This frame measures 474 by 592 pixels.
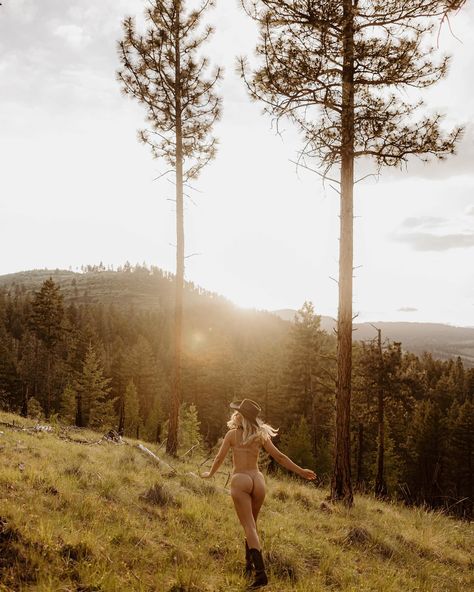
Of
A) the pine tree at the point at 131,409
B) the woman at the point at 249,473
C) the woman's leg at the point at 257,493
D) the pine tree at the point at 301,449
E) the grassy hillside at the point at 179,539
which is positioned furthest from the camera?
the pine tree at the point at 131,409

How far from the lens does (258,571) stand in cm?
452

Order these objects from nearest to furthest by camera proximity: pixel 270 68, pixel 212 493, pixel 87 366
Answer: pixel 212 493 < pixel 270 68 < pixel 87 366

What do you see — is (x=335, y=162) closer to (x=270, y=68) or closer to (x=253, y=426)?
(x=270, y=68)

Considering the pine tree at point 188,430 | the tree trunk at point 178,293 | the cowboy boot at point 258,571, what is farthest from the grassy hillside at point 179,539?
the pine tree at point 188,430

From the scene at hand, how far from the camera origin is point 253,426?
5.29 meters

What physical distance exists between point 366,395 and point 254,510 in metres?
20.7

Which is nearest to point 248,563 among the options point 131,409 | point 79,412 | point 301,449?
point 301,449

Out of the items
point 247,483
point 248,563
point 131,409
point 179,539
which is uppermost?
point 247,483

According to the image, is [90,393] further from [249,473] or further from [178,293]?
[249,473]

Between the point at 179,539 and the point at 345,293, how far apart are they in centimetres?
582

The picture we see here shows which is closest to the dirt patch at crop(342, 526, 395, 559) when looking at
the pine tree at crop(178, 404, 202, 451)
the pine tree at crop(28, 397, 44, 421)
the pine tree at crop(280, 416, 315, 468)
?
the pine tree at crop(280, 416, 315, 468)

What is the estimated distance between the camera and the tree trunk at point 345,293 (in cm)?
898

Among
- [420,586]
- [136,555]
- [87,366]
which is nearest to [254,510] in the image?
[136,555]

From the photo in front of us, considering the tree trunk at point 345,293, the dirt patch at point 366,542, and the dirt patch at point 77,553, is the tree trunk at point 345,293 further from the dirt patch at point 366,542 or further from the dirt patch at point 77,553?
the dirt patch at point 77,553
